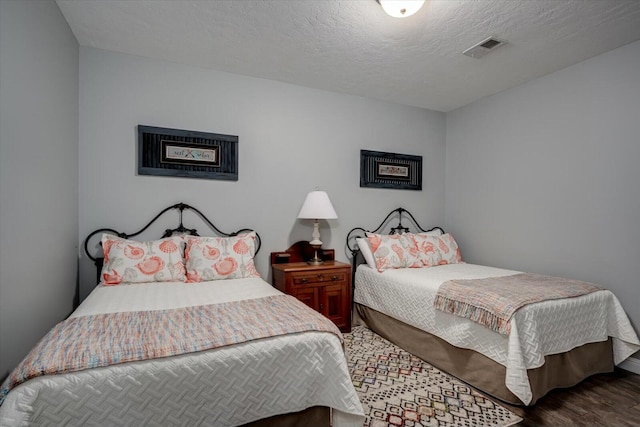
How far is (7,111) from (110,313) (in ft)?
3.67

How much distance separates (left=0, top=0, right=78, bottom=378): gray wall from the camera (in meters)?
1.62

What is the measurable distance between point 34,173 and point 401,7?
2383 millimetres

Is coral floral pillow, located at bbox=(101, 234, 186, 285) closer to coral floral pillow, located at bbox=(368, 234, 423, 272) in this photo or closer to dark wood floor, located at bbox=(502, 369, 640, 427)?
coral floral pillow, located at bbox=(368, 234, 423, 272)

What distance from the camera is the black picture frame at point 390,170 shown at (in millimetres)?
3846

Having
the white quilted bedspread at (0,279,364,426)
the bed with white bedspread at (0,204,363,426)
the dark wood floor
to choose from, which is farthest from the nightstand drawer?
the dark wood floor

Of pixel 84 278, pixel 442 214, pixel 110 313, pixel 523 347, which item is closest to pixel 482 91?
pixel 442 214

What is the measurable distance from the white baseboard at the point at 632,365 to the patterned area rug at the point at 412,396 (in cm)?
136

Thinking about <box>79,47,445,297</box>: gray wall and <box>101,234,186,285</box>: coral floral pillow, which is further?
<box>79,47,445,297</box>: gray wall

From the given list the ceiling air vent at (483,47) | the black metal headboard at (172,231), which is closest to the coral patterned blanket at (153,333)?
the black metal headboard at (172,231)

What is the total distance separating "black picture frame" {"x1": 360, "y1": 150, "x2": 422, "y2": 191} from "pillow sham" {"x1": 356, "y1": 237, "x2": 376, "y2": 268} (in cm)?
72

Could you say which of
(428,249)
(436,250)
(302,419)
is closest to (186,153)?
(302,419)

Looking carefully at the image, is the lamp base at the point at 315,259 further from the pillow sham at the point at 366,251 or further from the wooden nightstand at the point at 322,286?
the pillow sham at the point at 366,251

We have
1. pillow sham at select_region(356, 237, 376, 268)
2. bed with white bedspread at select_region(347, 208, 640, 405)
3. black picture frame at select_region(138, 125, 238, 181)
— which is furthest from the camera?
pillow sham at select_region(356, 237, 376, 268)

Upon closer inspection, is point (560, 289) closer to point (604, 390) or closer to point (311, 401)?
point (604, 390)
